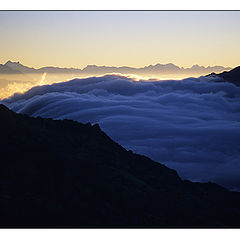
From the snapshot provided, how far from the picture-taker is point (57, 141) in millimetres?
40594

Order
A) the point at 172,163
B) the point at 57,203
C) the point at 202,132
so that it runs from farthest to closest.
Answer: the point at 202,132
the point at 172,163
the point at 57,203

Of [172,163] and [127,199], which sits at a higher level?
[172,163]

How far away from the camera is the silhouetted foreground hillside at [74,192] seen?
916 inches

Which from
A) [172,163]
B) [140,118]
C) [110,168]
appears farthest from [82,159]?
[140,118]

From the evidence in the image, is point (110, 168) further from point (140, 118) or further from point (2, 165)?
point (140, 118)

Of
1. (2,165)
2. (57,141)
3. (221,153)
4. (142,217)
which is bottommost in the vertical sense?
(142,217)

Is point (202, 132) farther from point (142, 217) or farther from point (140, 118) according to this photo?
point (142, 217)

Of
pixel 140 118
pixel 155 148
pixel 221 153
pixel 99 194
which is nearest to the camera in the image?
pixel 99 194

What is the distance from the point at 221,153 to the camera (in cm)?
11112

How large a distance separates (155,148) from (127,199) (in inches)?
3467

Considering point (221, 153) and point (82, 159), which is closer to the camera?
point (82, 159)

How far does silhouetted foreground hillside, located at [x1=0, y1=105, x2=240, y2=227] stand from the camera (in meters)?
23.3

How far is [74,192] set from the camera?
28.8 m

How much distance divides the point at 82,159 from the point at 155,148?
85301mm
